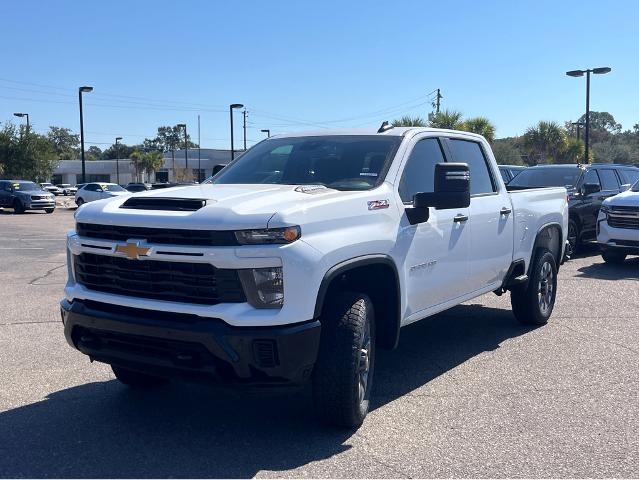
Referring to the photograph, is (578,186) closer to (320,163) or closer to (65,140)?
(320,163)

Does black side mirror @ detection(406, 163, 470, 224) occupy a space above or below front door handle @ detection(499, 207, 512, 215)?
above

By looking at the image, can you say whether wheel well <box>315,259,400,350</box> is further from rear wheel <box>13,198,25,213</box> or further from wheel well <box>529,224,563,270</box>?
rear wheel <box>13,198,25,213</box>

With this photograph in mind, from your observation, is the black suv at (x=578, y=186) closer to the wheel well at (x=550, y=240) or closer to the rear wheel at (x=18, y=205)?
the wheel well at (x=550, y=240)

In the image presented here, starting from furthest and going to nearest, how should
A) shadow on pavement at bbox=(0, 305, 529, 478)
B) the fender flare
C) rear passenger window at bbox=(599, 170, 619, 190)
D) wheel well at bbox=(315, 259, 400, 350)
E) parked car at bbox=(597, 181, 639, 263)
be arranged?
rear passenger window at bbox=(599, 170, 619, 190) < parked car at bbox=(597, 181, 639, 263) < wheel well at bbox=(315, 259, 400, 350) < the fender flare < shadow on pavement at bbox=(0, 305, 529, 478)

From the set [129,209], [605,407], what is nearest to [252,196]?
[129,209]

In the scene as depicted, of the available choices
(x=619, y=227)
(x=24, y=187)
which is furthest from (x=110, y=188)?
(x=619, y=227)

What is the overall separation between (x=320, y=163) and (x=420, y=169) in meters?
0.82

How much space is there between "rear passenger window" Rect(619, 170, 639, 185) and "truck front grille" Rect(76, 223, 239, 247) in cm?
1334

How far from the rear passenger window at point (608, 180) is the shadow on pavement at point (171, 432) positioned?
9.95 metres

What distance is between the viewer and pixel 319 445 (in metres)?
4.26

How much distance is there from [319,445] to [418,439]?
0.64 m

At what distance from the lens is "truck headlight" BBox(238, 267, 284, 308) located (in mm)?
3891

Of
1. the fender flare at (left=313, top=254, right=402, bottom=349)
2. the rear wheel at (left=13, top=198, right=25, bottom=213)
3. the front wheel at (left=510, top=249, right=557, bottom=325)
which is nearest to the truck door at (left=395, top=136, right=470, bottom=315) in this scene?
the fender flare at (left=313, top=254, right=402, bottom=349)

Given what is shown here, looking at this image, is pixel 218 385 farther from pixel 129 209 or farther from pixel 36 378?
pixel 36 378
